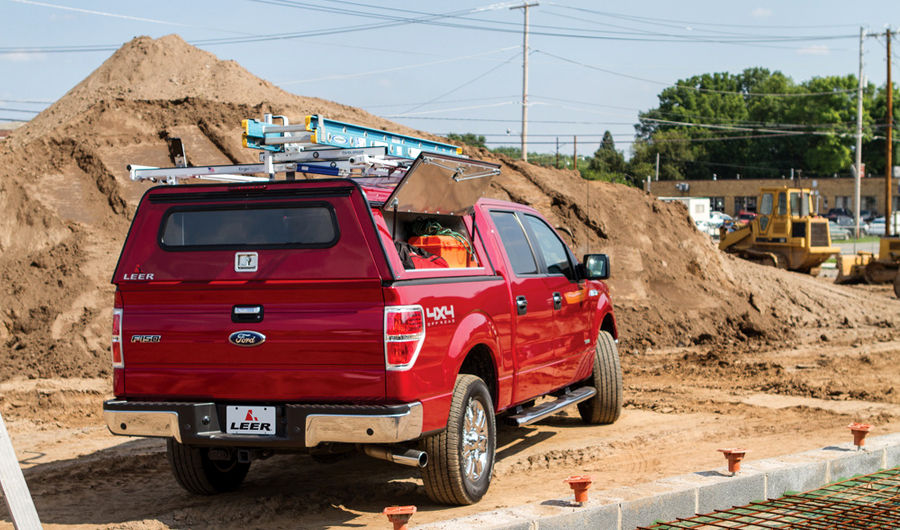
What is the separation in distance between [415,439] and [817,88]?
104705 mm

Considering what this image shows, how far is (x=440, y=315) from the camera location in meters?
5.90

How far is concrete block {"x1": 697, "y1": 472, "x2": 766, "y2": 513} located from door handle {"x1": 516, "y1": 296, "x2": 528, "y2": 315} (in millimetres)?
1968

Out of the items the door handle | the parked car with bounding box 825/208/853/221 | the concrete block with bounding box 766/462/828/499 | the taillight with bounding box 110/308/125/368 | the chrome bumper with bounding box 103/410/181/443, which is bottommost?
the concrete block with bounding box 766/462/828/499

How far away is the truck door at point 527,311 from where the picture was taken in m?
7.23

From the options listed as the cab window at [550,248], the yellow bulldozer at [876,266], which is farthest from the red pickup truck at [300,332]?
the yellow bulldozer at [876,266]

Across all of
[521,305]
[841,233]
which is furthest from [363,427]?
[841,233]

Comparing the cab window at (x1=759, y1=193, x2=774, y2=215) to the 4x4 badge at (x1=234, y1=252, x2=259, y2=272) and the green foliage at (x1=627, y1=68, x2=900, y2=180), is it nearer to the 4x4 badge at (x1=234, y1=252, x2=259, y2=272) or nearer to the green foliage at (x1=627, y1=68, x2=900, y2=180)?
the 4x4 badge at (x1=234, y1=252, x2=259, y2=272)

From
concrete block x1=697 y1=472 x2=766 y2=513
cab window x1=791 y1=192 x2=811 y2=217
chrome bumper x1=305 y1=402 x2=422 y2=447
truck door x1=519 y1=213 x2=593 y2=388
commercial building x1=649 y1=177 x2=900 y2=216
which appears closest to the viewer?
chrome bumper x1=305 y1=402 x2=422 y2=447

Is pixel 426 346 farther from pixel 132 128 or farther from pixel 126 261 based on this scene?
pixel 132 128

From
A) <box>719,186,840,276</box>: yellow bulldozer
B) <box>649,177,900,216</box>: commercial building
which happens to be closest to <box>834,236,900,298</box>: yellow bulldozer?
<box>719,186,840,276</box>: yellow bulldozer

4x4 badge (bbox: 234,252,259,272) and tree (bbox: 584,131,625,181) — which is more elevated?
tree (bbox: 584,131,625,181)

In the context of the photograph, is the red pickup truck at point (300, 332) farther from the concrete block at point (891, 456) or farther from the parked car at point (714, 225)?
the parked car at point (714, 225)

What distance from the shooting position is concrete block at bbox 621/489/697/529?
5.43 m

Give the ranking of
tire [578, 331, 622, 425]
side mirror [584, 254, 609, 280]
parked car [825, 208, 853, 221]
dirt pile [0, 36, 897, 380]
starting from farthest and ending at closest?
parked car [825, 208, 853, 221] < dirt pile [0, 36, 897, 380] < tire [578, 331, 622, 425] < side mirror [584, 254, 609, 280]
